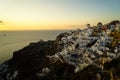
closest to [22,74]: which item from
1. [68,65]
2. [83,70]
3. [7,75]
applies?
[7,75]

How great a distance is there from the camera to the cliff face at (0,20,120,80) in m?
39.8

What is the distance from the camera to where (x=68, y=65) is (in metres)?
44.7

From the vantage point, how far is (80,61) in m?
45.0

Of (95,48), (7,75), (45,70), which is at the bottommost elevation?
(7,75)

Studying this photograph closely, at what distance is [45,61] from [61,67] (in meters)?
7.29

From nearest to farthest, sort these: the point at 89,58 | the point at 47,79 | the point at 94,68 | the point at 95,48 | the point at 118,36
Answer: the point at 94,68, the point at 47,79, the point at 89,58, the point at 95,48, the point at 118,36

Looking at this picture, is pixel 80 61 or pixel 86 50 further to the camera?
pixel 86 50

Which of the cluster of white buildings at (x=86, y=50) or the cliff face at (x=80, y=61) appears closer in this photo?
the cliff face at (x=80, y=61)

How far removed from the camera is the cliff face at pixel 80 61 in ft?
131

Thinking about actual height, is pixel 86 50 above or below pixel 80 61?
above

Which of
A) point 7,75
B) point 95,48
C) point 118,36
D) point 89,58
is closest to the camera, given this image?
point 89,58

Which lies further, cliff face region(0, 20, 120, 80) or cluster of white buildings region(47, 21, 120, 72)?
cluster of white buildings region(47, 21, 120, 72)

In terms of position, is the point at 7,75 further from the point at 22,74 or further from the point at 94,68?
the point at 94,68

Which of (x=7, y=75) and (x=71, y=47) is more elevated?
(x=71, y=47)
